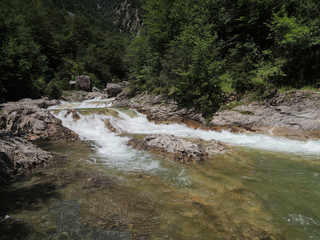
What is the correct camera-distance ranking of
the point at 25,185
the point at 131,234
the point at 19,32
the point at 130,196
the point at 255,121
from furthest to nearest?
the point at 19,32 → the point at 255,121 → the point at 25,185 → the point at 130,196 → the point at 131,234

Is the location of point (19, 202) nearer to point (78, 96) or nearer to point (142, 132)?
point (142, 132)

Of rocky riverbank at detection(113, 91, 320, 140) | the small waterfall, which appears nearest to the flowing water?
the small waterfall

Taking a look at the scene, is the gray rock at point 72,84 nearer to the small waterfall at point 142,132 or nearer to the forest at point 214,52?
the forest at point 214,52

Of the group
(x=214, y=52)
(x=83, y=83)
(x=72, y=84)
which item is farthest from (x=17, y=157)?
(x=72, y=84)

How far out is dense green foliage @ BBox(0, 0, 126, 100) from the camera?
1773cm

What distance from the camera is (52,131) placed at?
10320mm

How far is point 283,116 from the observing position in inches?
425

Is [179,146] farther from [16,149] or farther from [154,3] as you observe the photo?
[154,3]

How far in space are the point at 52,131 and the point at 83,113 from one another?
10.9ft

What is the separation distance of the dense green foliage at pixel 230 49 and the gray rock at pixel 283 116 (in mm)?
1110

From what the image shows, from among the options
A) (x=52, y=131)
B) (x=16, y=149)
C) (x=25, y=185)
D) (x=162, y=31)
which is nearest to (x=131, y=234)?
(x=25, y=185)

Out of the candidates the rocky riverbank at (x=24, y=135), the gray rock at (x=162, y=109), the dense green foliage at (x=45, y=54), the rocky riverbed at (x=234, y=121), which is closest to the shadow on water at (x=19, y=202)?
the rocky riverbank at (x=24, y=135)

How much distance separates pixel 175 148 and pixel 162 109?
8.50m

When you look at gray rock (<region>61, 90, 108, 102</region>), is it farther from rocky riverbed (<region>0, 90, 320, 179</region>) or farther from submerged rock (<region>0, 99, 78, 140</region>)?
submerged rock (<region>0, 99, 78, 140</region>)
